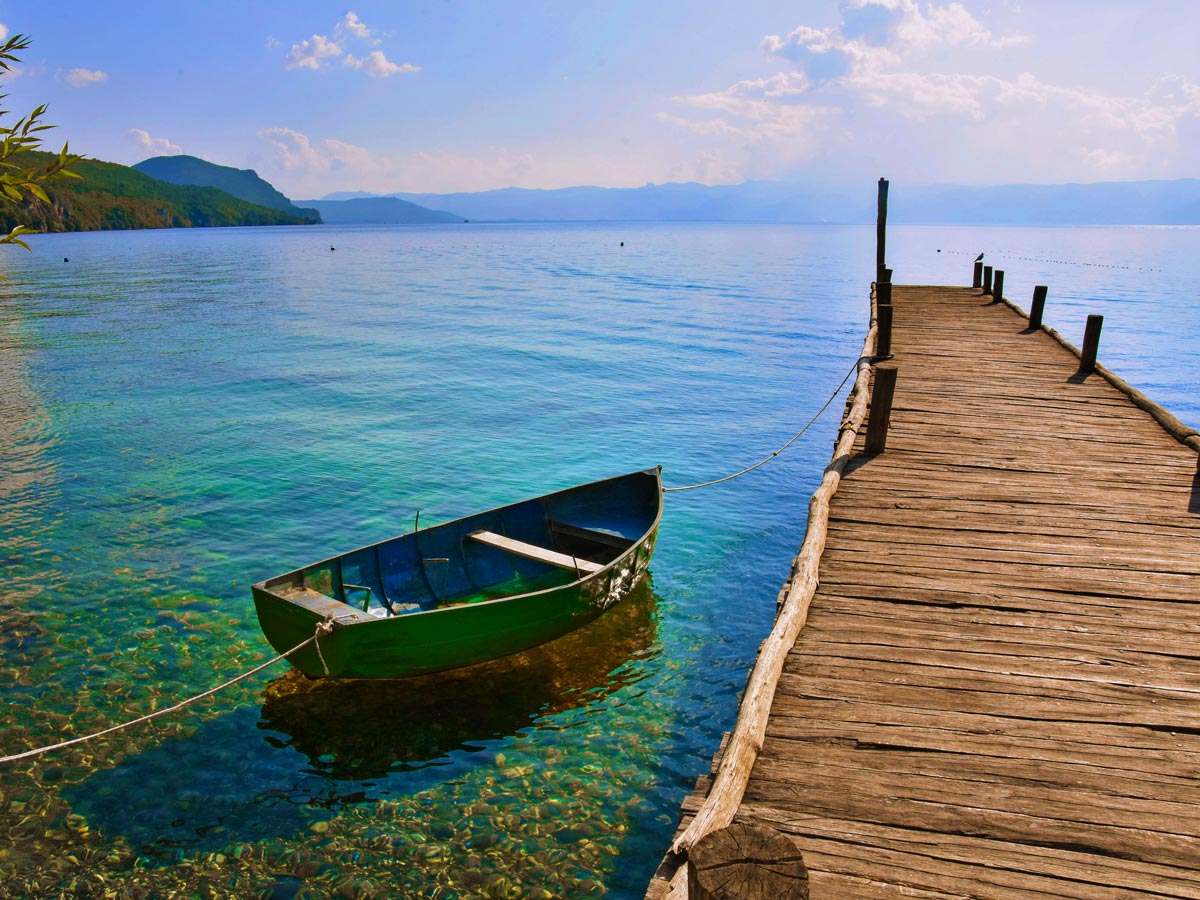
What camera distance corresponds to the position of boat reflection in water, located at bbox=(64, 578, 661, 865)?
8266mm

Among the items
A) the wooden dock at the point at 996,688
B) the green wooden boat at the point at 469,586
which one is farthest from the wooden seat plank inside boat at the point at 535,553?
the wooden dock at the point at 996,688

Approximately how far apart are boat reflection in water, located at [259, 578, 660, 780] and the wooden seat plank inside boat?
3.81ft

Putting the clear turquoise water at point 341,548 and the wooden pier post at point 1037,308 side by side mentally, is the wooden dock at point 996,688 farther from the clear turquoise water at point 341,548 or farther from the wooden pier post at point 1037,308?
the wooden pier post at point 1037,308

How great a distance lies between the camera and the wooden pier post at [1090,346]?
16.1 m

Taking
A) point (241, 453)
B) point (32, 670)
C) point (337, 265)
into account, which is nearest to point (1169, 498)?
point (32, 670)

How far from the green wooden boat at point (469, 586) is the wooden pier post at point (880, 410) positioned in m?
3.49

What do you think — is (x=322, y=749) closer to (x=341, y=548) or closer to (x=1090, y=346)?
(x=341, y=548)

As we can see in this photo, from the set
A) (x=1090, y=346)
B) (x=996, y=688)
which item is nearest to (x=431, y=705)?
(x=996, y=688)

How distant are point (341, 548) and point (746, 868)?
43.1 feet

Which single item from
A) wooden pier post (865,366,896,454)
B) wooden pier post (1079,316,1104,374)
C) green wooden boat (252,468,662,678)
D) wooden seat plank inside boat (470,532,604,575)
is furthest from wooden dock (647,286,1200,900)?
wooden pier post (1079,316,1104,374)

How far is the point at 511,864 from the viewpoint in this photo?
7734 mm

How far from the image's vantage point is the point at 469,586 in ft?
38.4

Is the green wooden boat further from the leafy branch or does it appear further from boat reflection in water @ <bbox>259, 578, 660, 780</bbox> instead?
the leafy branch

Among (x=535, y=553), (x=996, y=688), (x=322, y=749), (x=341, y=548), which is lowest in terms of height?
(x=322, y=749)
